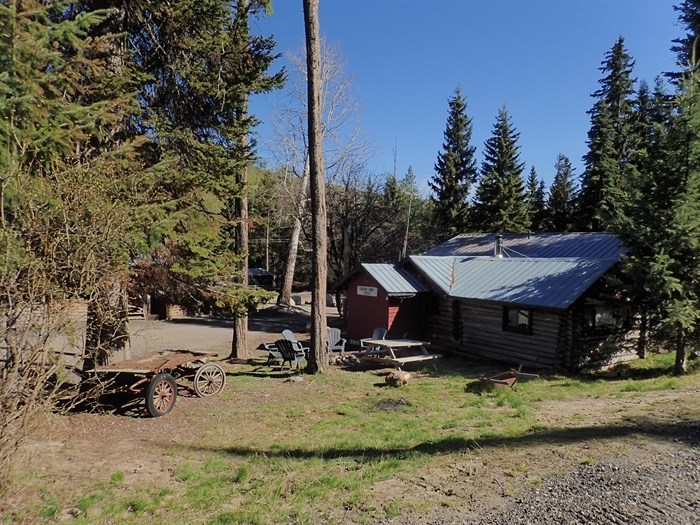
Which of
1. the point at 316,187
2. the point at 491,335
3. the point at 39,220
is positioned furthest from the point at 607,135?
the point at 39,220

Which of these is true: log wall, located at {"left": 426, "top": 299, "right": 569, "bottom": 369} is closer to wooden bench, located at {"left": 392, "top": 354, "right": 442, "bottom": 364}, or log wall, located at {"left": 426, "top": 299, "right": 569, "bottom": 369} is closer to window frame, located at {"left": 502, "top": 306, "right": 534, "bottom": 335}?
window frame, located at {"left": 502, "top": 306, "right": 534, "bottom": 335}

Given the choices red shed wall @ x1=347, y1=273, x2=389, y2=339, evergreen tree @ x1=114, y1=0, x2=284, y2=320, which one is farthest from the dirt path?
red shed wall @ x1=347, y1=273, x2=389, y2=339

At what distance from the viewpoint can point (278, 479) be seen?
20.4 ft

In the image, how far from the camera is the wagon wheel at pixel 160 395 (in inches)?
371

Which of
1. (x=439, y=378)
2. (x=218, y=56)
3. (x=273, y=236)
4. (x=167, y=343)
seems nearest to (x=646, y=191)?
(x=439, y=378)

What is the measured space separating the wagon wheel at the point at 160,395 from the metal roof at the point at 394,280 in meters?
11.2

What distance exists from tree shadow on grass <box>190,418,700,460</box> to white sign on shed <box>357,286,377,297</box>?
1296cm

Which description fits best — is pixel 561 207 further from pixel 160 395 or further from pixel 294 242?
pixel 160 395

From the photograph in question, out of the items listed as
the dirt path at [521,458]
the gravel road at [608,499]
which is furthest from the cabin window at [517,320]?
the gravel road at [608,499]

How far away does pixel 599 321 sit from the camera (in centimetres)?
1600

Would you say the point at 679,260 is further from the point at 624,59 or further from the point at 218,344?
the point at 624,59

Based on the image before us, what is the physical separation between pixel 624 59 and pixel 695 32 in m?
15.7

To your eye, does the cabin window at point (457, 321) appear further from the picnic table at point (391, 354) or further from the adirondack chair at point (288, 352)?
the adirondack chair at point (288, 352)

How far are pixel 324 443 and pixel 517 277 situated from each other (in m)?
12.0
